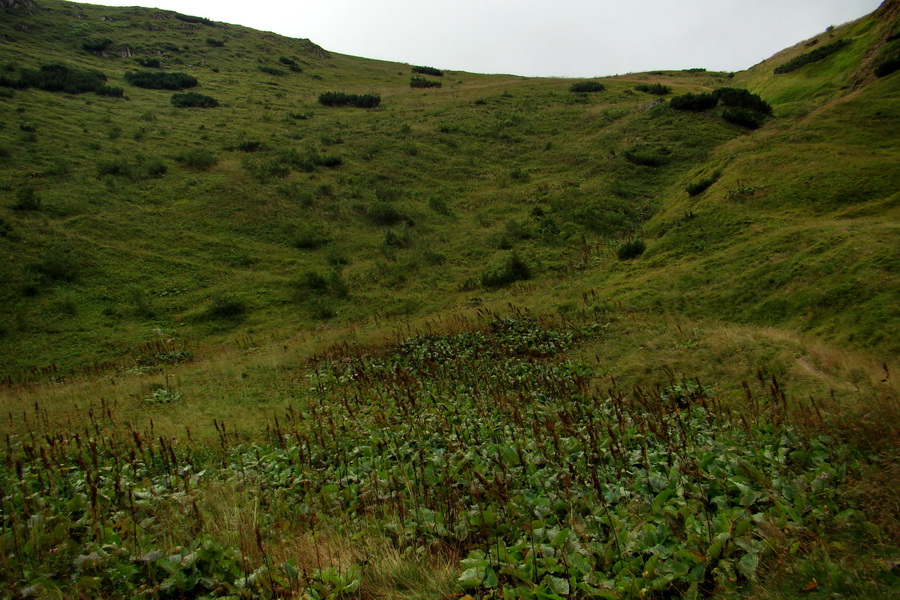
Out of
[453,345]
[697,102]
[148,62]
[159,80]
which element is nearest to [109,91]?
[159,80]

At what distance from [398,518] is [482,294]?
16472 mm

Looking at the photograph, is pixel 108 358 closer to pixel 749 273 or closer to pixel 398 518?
pixel 398 518

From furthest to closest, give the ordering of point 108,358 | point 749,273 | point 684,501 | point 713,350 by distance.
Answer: point 108,358
point 749,273
point 713,350
point 684,501

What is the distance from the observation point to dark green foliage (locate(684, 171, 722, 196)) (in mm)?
20938

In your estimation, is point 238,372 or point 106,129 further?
point 106,129

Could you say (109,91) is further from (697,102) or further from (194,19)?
(697,102)

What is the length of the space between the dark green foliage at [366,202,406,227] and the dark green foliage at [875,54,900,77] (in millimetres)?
26824

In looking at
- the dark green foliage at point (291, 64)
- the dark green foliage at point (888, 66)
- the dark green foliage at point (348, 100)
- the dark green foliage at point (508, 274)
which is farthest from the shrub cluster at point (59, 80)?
the dark green foliage at point (888, 66)

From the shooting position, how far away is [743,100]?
34219mm

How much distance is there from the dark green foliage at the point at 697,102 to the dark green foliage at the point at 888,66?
14.2m

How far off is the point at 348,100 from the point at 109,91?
24738mm

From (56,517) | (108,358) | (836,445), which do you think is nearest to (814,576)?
(836,445)

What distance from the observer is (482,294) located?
65.4ft

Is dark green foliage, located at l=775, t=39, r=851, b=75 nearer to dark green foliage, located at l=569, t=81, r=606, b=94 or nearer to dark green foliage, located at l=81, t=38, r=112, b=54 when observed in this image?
dark green foliage, located at l=569, t=81, r=606, b=94
